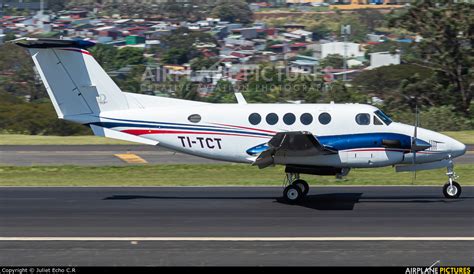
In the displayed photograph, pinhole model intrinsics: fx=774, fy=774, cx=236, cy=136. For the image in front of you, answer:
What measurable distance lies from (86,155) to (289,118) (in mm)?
14424

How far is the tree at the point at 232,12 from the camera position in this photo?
15566cm

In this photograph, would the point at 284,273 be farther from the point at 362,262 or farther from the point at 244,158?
the point at 244,158

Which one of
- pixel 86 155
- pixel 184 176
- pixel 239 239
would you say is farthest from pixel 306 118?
pixel 86 155

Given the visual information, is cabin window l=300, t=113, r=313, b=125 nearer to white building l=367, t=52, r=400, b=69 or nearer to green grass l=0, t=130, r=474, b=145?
green grass l=0, t=130, r=474, b=145

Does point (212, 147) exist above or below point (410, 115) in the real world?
above

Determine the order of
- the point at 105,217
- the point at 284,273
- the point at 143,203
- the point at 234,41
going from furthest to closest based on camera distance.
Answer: the point at 234,41
the point at 143,203
the point at 105,217
the point at 284,273

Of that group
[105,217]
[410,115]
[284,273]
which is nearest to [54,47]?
[105,217]

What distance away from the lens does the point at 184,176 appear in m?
25.2

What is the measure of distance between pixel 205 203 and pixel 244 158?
1.60m

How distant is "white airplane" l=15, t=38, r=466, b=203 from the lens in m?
18.5

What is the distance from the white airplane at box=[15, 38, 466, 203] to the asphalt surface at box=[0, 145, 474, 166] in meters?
8.38

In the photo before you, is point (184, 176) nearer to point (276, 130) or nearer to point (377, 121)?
point (276, 130)

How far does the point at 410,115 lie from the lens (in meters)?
44.5

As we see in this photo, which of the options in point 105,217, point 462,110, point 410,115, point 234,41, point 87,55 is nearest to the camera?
point 105,217
